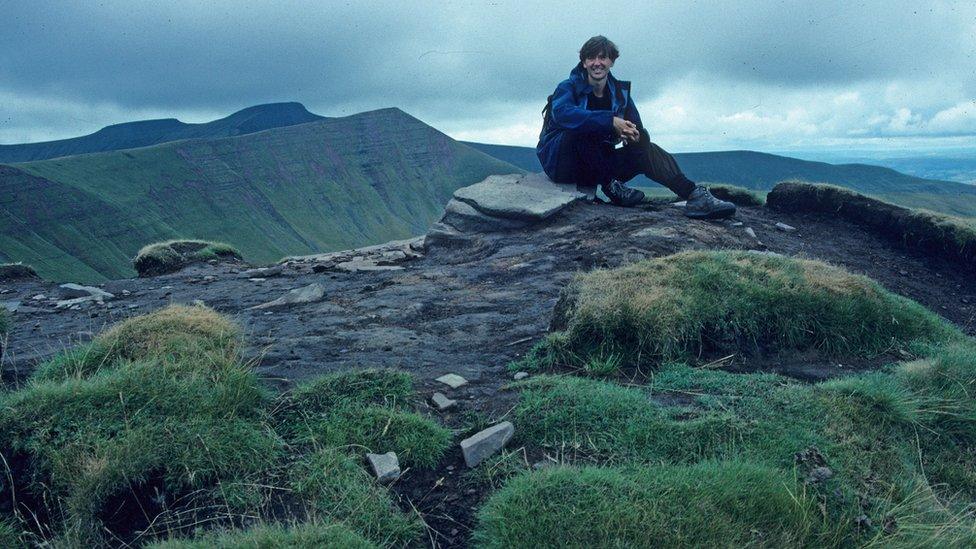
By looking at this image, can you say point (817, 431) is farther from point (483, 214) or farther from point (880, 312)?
point (483, 214)

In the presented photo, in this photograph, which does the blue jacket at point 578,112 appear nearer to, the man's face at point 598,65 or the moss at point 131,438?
the man's face at point 598,65

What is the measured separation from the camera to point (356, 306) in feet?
27.4

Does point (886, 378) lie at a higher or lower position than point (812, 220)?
lower

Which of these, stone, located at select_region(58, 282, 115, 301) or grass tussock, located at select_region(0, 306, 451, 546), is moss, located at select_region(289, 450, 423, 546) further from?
stone, located at select_region(58, 282, 115, 301)

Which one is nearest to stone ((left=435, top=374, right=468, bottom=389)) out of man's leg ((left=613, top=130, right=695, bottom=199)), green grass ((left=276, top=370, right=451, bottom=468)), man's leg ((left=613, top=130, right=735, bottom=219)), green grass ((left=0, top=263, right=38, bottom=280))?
green grass ((left=276, top=370, right=451, bottom=468))

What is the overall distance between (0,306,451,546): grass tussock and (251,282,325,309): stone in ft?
10.6

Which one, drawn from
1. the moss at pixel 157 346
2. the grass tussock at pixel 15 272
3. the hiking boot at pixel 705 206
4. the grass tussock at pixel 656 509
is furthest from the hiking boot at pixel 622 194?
the grass tussock at pixel 15 272

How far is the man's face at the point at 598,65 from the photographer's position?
10.8 meters

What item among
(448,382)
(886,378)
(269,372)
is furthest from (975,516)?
(269,372)

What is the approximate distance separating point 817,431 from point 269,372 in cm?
456

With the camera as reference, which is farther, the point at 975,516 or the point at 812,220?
the point at 812,220

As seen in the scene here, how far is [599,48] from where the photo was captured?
10781 mm

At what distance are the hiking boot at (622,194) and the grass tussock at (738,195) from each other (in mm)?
2341

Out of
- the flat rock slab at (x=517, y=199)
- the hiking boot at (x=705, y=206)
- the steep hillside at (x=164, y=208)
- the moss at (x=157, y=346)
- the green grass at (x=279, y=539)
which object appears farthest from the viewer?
the steep hillside at (x=164, y=208)
